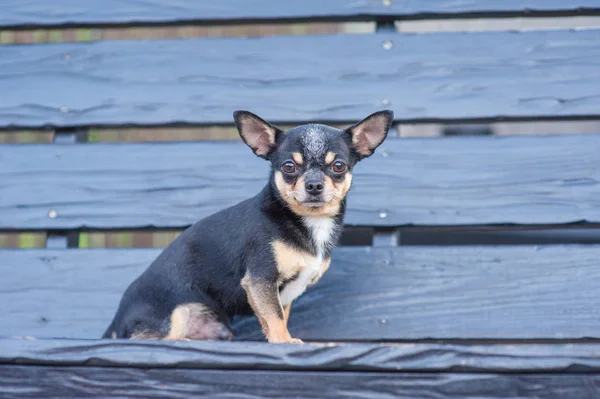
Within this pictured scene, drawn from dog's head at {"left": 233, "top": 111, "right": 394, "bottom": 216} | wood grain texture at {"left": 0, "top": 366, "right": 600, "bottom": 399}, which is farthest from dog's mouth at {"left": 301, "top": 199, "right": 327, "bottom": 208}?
wood grain texture at {"left": 0, "top": 366, "right": 600, "bottom": 399}

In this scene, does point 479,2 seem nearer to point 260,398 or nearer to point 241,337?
point 241,337

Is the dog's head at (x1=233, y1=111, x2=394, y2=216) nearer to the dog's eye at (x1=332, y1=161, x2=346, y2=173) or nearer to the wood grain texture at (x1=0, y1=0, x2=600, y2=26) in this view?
the dog's eye at (x1=332, y1=161, x2=346, y2=173)

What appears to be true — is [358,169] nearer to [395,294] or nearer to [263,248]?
[395,294]

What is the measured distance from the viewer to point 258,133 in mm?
2588

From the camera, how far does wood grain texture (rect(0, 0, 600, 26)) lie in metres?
3.07

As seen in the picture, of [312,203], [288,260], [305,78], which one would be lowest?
[288,260]

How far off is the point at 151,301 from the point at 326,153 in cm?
77

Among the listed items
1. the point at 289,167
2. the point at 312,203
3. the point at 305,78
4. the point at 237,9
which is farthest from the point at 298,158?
the point at 237,9

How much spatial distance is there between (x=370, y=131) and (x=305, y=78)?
62cm

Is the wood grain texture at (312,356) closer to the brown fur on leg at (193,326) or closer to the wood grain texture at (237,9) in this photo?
the brown fur on leg at (193,326)

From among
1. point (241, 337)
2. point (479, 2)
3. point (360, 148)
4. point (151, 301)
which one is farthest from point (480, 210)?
point (151, 301)

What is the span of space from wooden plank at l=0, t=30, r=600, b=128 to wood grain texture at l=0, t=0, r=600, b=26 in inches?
3.7

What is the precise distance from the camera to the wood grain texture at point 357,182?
2.96 m

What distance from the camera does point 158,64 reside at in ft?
10.5
